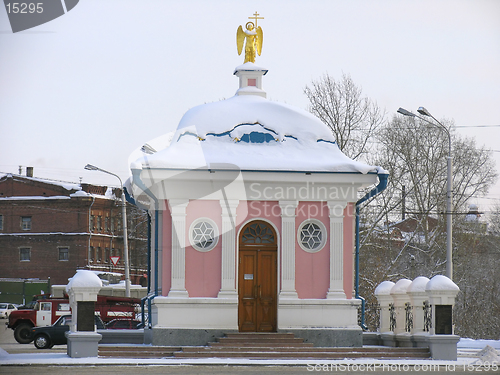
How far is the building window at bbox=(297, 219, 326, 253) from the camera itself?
62.6 feet

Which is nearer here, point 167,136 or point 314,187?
point 314,187

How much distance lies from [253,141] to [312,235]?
2.68m

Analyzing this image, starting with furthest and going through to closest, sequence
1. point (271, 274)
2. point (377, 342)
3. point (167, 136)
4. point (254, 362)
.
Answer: point (167, 136) < point (377, 342) < point (271, 274) < point (254, 362)

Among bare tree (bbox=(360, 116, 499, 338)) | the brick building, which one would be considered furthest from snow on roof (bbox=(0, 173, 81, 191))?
bare tree (bbox=(360, 116, 499, 338))

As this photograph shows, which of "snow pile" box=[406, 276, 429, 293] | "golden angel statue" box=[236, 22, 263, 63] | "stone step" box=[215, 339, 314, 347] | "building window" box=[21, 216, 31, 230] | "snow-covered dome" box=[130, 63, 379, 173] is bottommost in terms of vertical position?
"stone step" box=[215, 339, 314, 347]

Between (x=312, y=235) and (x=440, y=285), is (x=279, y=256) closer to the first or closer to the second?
(x=312, y=235)

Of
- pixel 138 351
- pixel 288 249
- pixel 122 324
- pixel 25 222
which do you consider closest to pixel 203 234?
pixel 288 249

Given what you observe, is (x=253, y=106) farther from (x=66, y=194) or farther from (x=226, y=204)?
(x=66, y=194)

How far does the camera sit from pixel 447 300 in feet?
58.9

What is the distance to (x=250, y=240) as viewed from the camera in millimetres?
19141

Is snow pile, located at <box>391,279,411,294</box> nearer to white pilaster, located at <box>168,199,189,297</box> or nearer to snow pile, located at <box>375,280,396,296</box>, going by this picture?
snow pile, located at <box>375,280,396,296</box>

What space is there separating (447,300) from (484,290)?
26.3 metres

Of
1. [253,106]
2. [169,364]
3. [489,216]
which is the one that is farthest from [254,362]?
[489,216]

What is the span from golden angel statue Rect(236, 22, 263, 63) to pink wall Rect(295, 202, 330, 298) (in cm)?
500
